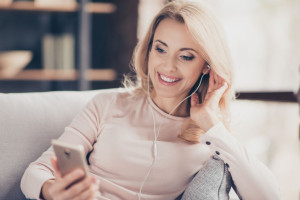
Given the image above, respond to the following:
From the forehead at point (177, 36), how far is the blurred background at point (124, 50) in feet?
4.89

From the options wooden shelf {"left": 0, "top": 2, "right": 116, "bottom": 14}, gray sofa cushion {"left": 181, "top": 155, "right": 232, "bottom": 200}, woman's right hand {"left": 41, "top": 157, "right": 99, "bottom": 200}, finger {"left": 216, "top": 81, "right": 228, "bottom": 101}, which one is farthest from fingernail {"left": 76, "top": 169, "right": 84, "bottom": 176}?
wooden shelf {"left": 0, "top": 2, "right": 116, "bottom": 14}

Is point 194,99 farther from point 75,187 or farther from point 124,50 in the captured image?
point 124,50

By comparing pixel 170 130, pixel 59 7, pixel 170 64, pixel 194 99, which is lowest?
pixel 170 130

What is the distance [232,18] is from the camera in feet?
10.0

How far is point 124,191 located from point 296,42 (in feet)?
7.52

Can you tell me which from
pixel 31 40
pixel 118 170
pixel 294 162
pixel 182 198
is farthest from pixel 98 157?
pixel 294 162

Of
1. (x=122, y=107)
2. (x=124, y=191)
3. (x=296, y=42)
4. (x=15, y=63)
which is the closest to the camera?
(x=124, y=191)

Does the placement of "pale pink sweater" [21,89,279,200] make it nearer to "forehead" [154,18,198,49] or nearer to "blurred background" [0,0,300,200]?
"forehead" [154,18,198,49]

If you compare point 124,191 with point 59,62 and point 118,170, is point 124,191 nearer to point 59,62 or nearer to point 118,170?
point 118,170

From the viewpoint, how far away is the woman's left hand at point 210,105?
131cm

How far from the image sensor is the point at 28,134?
140 centimetres

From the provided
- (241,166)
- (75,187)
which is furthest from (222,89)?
(75,187)

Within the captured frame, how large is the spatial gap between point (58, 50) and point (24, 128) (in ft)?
5.15

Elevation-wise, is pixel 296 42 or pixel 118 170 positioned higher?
pixel 296 42
